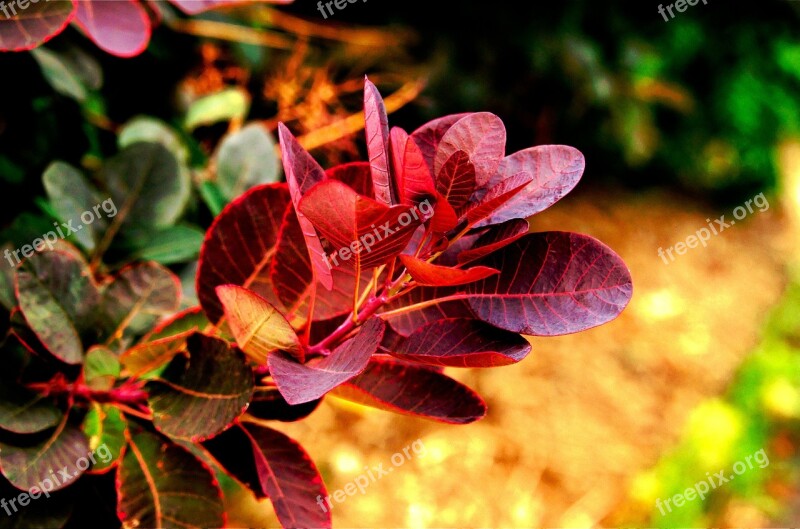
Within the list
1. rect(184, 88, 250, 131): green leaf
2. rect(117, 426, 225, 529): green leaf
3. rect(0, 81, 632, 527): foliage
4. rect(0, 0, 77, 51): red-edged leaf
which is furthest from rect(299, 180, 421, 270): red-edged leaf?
rect(184, 88, 250, 131): green leaf

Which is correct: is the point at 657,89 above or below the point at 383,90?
Answer: below

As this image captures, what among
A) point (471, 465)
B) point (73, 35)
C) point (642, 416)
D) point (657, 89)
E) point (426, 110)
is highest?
point (73, 35)

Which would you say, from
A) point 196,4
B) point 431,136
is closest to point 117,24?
point 196,4

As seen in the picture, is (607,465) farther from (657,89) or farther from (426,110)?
(657,89)

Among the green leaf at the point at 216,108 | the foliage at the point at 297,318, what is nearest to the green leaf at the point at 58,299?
the foliage at the point at 297,318

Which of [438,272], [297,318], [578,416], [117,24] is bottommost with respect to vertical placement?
[578,416]

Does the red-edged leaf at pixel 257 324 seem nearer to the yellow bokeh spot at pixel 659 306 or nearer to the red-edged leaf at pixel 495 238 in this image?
the red-edged leaf at pixel 495 238

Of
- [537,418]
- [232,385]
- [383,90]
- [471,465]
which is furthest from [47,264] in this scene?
[537,418]

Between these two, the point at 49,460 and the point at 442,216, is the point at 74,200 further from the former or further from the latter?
the point at 442,216
